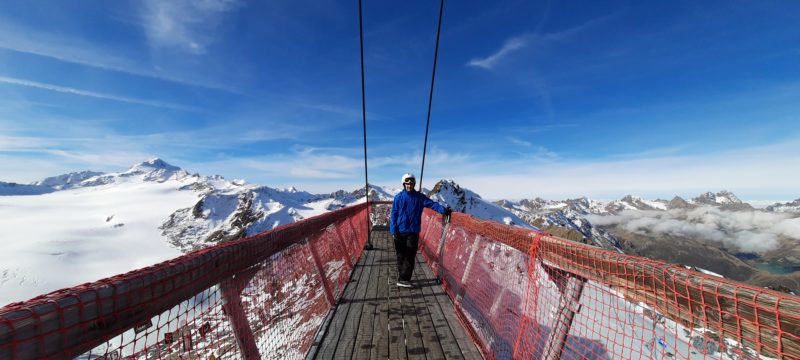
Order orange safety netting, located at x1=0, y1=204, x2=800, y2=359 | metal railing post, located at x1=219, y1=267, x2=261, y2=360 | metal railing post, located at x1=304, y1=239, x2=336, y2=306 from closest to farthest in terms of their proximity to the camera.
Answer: orange safety netting, located at x1=0, y1=204, x2=800, y2=359, metal railing post, located at x1=219, y1=267, x2=261, y2=360, metal railing post, located at x1=304, y1=239, x2=336, y2=306

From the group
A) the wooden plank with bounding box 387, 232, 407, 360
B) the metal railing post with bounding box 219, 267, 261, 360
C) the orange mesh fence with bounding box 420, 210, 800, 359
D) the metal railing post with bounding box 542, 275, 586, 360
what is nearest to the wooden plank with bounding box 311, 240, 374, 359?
the wooden plank with bounding box 387, 232, 407, 360

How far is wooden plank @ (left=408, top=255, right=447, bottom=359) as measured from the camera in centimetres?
407

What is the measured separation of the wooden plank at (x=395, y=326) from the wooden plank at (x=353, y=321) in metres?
0.36

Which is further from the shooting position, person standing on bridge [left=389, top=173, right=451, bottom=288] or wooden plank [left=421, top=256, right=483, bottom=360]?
person standing on bridge [left=389, top=173, right=451, bottom=288]

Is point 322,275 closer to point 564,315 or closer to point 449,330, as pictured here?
point 449,330

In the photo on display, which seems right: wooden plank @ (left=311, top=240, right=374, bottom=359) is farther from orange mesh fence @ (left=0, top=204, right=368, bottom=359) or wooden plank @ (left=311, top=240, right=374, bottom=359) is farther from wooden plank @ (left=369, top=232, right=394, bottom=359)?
wooden plank @ (left=369, top=232, right=394, bottom=359)

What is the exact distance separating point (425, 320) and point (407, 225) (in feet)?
6.30

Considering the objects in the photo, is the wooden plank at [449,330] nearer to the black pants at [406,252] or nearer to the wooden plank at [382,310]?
the black pants at [406,252]

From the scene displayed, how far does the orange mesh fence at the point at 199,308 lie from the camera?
3.93 ft

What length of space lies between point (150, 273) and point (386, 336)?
11.2 feet

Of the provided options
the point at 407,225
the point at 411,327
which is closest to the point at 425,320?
the point at 411,327

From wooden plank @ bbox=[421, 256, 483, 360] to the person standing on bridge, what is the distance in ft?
2.06

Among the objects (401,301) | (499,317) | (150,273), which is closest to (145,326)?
(150,273)

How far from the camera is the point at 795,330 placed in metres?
1.37
